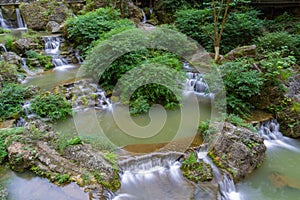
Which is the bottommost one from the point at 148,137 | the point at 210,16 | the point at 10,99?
the point at 148,137

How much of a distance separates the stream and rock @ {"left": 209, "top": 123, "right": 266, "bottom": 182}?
25 cm

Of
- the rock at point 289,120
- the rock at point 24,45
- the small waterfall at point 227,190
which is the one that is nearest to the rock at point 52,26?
the rock at point 24,45

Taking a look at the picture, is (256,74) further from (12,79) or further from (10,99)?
(12,79)

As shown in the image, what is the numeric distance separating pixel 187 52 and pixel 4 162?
805 cm

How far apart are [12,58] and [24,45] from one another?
1255mm

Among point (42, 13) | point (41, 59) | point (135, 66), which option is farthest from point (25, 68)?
point (42, 13)

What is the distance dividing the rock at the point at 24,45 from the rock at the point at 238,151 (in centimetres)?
924

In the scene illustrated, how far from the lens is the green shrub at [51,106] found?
7.16 metres

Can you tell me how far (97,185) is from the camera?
4.74 meters

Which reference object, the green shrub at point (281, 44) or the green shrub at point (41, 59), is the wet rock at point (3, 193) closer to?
the green shrub at point (41, 59)

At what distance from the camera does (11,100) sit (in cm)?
725

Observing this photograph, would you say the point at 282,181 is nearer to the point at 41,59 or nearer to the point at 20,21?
the point at 41,59

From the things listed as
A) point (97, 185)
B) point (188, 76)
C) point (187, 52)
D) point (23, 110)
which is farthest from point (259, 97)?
point (23, 110)

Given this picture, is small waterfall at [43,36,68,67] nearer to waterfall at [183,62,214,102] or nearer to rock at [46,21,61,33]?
rock at [46,21,61,33]
